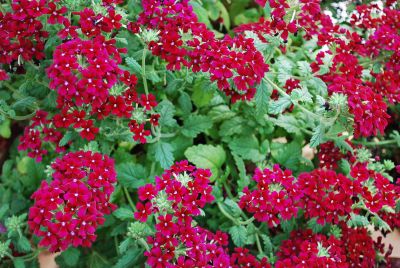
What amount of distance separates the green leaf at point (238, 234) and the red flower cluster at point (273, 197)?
0.73ft

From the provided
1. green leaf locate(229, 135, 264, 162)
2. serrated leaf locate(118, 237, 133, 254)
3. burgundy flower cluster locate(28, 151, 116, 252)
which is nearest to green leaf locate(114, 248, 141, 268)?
serrated leaf locate(118, 237, 133, 254)

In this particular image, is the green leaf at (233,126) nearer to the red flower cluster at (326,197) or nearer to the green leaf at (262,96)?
the green leaf at (262,96)

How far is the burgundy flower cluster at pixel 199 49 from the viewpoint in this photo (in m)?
2.06

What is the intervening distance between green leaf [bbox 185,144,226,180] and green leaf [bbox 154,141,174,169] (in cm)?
15

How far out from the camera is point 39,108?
2.53 meters

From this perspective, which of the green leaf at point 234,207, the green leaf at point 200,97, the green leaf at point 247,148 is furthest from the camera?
the green leaf at point 200,97

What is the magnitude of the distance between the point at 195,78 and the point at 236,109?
31cm

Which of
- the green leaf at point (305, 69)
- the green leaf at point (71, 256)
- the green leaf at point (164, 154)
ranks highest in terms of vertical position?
the green leaf at point (305, 69)

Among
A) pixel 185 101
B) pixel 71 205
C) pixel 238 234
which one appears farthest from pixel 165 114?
pixel 71 205

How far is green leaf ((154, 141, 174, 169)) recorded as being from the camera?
7.73ft

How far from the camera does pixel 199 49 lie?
6.95 ft

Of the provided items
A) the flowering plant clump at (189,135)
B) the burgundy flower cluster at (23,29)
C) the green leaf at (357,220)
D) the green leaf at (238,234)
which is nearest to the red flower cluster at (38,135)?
the flowering plant clump at (189,135)

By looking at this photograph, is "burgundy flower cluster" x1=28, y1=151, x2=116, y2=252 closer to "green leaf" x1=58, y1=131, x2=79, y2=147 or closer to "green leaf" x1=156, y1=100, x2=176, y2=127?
"green leaf" x1=58, y1=131, x2=79, y2=147

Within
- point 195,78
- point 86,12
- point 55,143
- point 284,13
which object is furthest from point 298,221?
point 86,12
